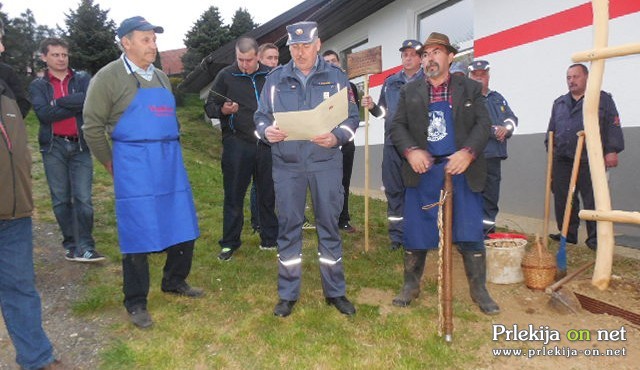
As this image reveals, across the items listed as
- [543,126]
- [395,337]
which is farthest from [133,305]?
[543,126]

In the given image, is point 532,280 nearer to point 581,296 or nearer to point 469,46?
point 581,296

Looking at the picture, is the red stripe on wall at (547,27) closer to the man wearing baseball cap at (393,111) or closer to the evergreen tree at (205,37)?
the man wearing baseball cap at (393,111)

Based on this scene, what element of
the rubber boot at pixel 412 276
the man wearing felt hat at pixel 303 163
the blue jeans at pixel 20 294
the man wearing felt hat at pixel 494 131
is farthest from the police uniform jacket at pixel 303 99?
the man wearing felt hat at pixel 494 131

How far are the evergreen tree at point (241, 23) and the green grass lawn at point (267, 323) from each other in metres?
28.9

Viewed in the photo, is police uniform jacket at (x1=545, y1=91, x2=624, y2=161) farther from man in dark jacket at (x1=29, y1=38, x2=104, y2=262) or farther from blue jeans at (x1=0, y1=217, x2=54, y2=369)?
blue jeans at (x1=0, y1=217, x2=54, y2=369)

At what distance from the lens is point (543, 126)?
21.6 ft

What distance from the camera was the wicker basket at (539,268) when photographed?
13.5 ft

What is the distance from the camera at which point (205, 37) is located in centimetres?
2991

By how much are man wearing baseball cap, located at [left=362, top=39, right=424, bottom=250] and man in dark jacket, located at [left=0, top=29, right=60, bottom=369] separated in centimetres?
366

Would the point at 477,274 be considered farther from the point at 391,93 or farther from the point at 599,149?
the point at 391,93

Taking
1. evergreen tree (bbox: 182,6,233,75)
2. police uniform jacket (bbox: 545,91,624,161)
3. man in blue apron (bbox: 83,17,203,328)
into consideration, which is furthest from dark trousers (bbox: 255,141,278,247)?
evergreen tree (bbox: 182,6,233,75)

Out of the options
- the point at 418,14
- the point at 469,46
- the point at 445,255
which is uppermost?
the point at 418,14

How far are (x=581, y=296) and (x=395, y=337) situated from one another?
5.72 feet

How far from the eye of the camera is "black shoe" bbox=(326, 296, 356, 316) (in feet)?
12.1
